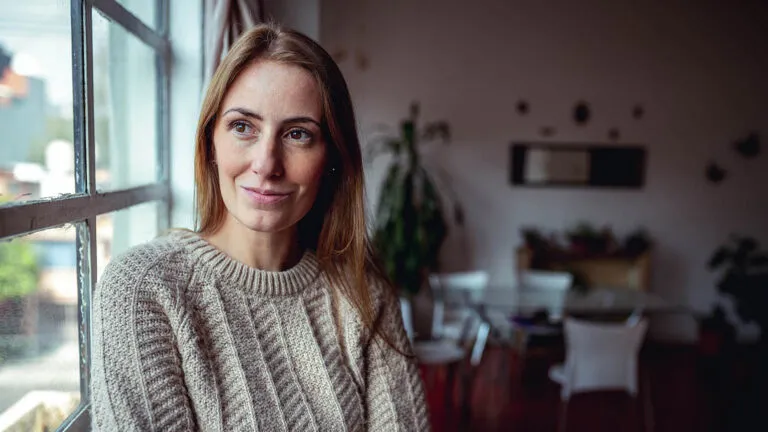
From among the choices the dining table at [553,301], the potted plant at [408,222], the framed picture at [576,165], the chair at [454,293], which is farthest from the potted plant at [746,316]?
the potted plant at [408,222]

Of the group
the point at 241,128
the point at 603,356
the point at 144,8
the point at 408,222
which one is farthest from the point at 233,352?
the point at 408,222

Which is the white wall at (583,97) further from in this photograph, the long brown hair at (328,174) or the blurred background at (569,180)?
the long brown hair at (328,174)

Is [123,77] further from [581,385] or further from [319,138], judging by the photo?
[581,385]

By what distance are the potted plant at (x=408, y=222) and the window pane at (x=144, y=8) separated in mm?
3192

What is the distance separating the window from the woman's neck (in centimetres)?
21

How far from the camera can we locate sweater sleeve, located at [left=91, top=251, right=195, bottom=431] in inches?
31.1

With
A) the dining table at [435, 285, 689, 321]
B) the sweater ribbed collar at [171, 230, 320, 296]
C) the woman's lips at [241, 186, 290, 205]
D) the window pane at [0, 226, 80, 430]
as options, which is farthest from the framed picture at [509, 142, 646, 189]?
the window pane at [0, 226, 80, 430]

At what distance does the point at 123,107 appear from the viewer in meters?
1.26

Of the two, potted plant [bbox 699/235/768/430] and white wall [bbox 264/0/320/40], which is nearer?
white wall [bbox 264/0/320/40]

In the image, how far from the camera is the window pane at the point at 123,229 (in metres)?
1.07

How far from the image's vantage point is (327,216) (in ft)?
3.80

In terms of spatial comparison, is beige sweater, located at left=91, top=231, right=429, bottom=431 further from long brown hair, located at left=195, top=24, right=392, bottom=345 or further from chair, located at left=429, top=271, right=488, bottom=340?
chair, located at left=429, top=271, right=488, bottom=340

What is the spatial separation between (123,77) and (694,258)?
17.2 feet

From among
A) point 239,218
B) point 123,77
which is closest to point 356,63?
point 123,77
